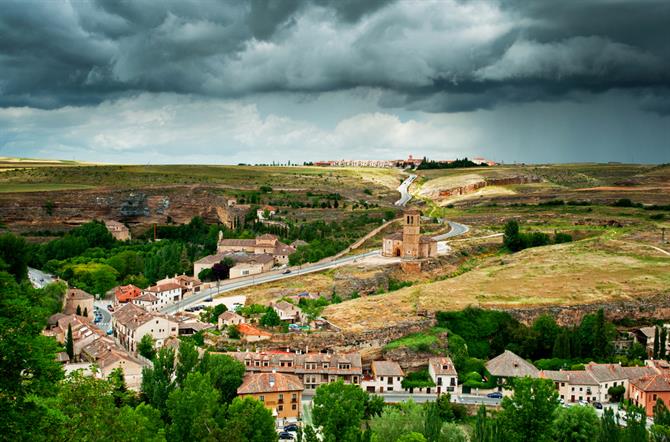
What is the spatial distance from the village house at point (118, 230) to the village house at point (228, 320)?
2243 inches

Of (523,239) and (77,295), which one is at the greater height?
(523,239)

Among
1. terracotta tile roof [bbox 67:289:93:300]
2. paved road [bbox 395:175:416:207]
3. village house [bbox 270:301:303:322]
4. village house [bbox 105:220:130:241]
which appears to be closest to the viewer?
village house [bbox 270:301:303:322]

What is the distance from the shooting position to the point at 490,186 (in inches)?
6122

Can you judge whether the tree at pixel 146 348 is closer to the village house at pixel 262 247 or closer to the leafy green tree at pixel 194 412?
the leafy green tree at pixel 194 412

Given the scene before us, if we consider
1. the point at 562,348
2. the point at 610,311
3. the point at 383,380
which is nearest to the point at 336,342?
the point at 383,380

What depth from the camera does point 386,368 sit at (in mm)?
47031

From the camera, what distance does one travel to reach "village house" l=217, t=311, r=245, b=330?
172 feet

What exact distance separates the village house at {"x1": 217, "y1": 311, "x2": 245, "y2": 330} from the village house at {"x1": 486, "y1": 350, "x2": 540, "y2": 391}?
20466 millimetres

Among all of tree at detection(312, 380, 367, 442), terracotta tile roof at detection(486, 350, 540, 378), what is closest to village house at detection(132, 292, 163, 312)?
terracotta tile roof at detection(486, 350, 540, 378)

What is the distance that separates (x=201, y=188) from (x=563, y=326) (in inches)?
3463

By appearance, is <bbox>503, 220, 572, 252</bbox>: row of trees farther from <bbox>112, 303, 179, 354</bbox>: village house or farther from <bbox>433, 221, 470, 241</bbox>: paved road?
<bbox>112, 303, 179, 354</bbox>: village house

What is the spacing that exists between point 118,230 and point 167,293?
145 ft

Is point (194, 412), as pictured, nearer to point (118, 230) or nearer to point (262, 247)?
point (262, 247)

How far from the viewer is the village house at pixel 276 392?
40.6 metres
